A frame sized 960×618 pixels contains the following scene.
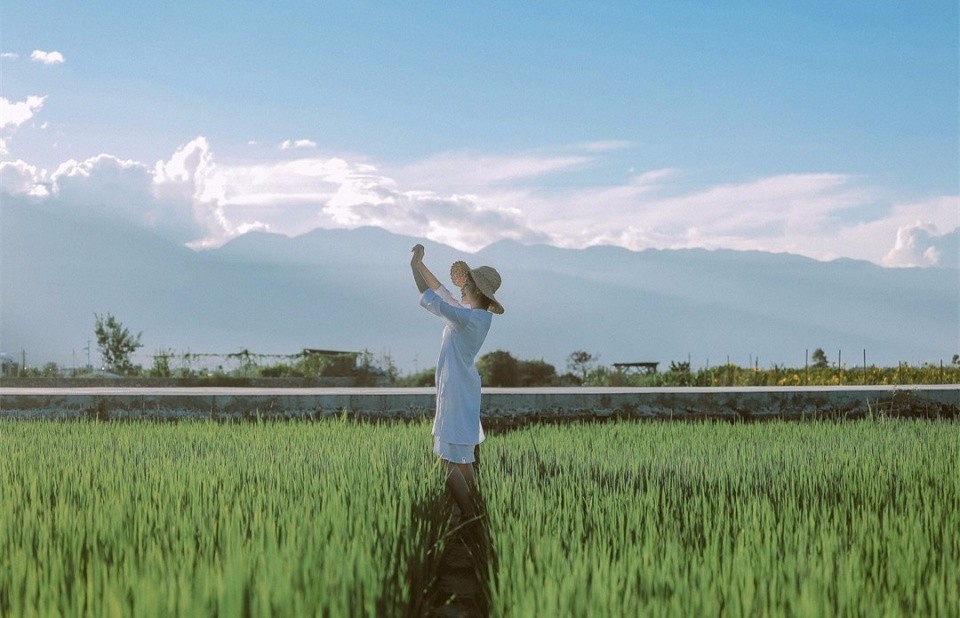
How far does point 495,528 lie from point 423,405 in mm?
5677

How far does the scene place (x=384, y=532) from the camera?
11.9 feet

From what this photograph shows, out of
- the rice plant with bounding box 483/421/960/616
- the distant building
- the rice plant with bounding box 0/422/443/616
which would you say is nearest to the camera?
the rice plant with bounding box 0/422/443/616

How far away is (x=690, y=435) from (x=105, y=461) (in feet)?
14.3

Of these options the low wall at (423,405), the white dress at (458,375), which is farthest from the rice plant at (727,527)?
the low wall at (423,405)

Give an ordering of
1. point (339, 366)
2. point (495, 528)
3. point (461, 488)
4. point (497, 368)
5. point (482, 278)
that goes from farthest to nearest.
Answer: point (339, 366), point (497, 368), point (461, 488), point (482, 278), point (495, 528)

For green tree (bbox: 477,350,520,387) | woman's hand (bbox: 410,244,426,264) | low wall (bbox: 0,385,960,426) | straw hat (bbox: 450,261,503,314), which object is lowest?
low wall (bbox: 0,385,960,426)

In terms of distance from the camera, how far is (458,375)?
5.03 meters

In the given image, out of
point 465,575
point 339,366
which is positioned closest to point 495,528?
point 465,575

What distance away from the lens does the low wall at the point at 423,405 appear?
31.6 ft

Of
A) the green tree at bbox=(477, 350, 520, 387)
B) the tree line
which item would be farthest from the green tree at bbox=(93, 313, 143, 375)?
the green tree at bbox=(477, 350, 520, 387)

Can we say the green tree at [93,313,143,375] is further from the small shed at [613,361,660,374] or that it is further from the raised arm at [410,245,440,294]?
the raised arm at [410,245,440,294]

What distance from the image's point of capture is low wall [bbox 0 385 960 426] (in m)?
9.62

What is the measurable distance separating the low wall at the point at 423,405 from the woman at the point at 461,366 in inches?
175

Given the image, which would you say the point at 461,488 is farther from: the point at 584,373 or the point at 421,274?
the point at 584,373
